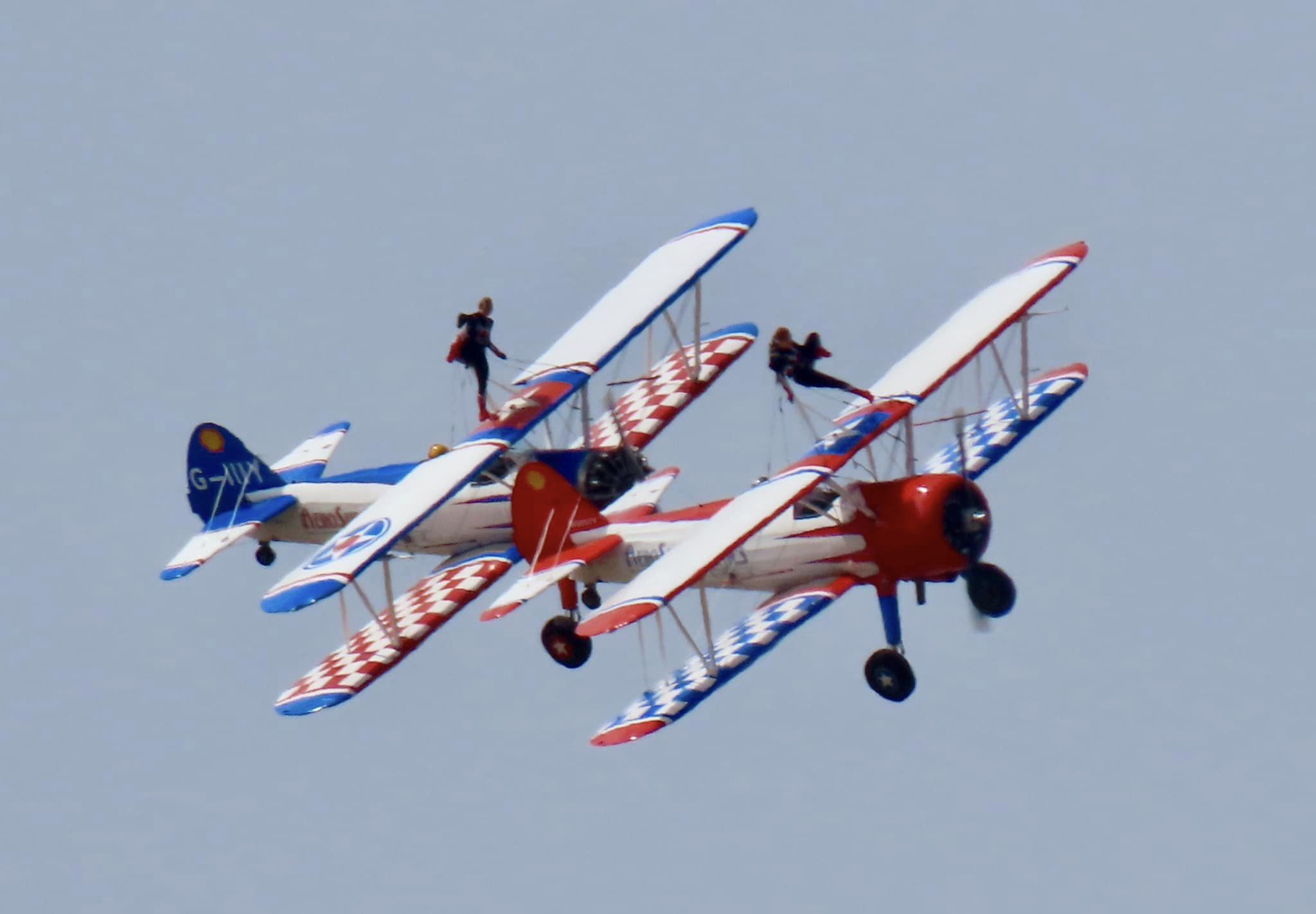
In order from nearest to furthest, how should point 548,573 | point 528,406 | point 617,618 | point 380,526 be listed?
point 617,618 → point 380,526 → point 548,573 → point 528,406

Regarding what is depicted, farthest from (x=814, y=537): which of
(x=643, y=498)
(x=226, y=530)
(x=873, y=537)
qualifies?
(x=226, y=530)

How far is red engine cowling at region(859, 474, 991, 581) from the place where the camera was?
37375 mm

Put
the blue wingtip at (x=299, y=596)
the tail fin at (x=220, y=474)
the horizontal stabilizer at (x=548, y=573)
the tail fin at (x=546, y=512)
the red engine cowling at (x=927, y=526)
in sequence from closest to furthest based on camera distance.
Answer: the blue wingtip at (x=299, y=596)
the horizontal stabilizer at (x=548, y=573)
the red engine cowling at (x=927, y=526)
the tail fin at (x=546, y=512)
the tail fin at (x=220, y=474)

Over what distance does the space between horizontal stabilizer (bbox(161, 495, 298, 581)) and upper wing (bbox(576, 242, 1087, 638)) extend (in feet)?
21.7

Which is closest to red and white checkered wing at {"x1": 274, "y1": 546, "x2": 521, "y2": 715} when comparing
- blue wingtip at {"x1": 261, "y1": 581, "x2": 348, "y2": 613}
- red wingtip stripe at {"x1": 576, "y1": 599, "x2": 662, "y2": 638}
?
blue wingtip at {"x1": 261, "y1": 581, "x2": 348, "y2": 613}

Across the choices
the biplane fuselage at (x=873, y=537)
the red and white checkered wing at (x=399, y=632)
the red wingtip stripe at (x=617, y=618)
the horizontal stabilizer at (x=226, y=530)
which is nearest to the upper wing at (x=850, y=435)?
the red wingtip stripe at (x=617, y=618)

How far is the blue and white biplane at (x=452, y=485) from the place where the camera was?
123 feet

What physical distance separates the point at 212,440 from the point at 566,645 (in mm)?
5986

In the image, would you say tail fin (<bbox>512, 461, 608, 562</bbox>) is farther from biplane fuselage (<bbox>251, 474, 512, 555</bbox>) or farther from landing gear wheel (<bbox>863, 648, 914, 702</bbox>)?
landing gear wheel (<bbox>863, 648, 914, 702</bbox>)

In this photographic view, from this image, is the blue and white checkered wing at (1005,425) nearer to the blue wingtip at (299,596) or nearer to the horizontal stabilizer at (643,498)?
the horizontal stabilizer at (643,498)

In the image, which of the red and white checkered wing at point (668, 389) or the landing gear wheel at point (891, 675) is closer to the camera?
the landing gear wheel at point (891, 675)

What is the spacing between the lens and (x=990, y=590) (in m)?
38.8

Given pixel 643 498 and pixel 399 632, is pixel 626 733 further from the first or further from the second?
pixel 643 498

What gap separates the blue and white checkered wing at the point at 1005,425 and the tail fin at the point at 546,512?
3729mm
